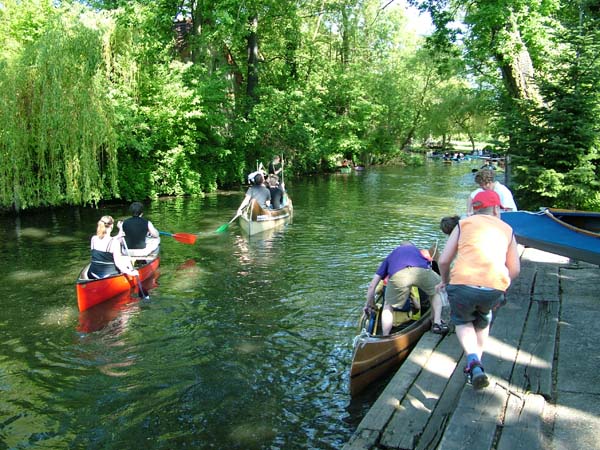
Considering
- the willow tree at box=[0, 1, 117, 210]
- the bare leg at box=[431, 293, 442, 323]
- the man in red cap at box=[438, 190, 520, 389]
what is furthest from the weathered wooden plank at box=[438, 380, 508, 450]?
the willow tree at box=[0, 1, 117, 210]

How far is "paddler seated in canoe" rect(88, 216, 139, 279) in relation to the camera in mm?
8867

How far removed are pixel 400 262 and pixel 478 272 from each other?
1.85 metres

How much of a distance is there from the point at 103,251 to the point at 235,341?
2893mm

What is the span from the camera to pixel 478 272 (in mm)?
4445

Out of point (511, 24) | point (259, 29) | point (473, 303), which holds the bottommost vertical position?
point (473, 303)

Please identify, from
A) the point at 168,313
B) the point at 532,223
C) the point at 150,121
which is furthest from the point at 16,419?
the point at 150,121

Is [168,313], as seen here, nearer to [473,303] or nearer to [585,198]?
[473,303]

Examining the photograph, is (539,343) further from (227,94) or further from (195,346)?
(227,94)

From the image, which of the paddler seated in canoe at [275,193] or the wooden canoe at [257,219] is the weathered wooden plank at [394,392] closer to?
the wooden canoe at [257,219]

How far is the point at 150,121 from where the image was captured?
21.9 m

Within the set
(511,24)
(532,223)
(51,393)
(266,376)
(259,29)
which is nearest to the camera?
(51,393)

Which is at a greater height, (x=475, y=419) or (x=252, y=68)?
(x=252, y=68)

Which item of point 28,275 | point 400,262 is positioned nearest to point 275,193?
point 28,275

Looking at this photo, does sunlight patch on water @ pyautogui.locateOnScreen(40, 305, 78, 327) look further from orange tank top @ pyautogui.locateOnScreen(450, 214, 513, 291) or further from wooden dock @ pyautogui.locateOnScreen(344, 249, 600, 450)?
orange tank top @ pyautogui.locateOnScreen(450, 214, 513, 291)
